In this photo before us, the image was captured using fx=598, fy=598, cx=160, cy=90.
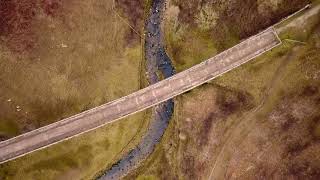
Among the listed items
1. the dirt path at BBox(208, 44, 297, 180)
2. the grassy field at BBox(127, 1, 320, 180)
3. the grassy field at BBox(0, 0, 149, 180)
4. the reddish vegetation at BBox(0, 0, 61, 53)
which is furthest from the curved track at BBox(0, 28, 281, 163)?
the reddish vegetation at BBox(0, 0, 61, 53)

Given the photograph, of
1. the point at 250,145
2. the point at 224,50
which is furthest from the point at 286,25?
the point at 250,145

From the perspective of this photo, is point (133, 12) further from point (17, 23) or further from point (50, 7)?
point (17, 23)

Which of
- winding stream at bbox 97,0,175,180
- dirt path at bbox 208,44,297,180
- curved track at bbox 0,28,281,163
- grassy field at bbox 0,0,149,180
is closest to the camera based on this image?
curved track at bbox 0,28,281,163

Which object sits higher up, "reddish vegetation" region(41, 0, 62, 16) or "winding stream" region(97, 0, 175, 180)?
"reddish vegetation" region(41, 0, 62, 16)

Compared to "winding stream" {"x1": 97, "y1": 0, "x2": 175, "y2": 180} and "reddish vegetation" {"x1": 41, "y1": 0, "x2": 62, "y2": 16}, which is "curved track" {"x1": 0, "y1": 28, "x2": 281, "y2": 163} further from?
"reddish vegetation" {"x1": 41, "y1": 0, "x2": 62, "y2": 16}

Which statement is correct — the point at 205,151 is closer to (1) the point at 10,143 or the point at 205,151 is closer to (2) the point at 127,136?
(2) the point at 127,136

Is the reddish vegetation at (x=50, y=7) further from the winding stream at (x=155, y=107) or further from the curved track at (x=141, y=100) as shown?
the curved track at (x=141, y=100)

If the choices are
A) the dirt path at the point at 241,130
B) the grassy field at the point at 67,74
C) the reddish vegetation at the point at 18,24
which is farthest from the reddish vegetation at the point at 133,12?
the dirt path at the point at 241,130
